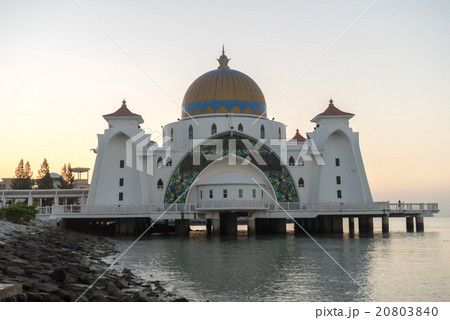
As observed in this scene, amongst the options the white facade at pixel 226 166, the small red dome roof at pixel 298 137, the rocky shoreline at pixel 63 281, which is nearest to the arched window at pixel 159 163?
the white facade at pixel 226 166

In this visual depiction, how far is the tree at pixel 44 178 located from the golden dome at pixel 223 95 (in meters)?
32.8

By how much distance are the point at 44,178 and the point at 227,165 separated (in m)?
39.9

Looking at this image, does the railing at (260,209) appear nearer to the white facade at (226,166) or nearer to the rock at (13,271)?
the white facade at (226,166)

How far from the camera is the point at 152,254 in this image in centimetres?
2311

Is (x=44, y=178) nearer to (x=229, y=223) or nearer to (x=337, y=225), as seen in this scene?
(x=229, y=223)

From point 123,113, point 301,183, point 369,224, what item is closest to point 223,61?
point 123,113

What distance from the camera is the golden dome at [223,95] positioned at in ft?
143

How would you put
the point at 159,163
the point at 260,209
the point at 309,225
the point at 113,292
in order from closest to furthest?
the point at 113,292 → the point at 260,209 → the point at 159,163 → the point at 309,225

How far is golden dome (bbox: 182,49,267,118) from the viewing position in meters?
43.6

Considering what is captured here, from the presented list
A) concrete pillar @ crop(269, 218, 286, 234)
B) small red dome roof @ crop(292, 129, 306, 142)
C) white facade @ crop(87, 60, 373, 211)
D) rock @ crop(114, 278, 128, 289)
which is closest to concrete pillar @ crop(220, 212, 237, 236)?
white facade @ crop(87, 60, 373, 211)

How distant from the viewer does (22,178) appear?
234 ft

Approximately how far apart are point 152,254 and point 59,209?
1640 centimetres
